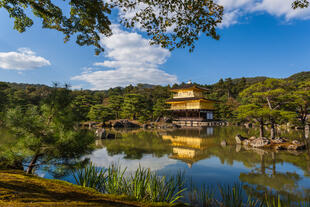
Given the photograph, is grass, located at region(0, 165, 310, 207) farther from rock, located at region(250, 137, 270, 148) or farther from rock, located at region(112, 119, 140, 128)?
rock, located at region(112, 119, 140, 128)

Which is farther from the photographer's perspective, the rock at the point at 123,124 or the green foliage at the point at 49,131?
the rock at the point at 123,124

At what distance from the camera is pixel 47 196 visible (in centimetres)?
218

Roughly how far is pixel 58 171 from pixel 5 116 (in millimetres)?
1633

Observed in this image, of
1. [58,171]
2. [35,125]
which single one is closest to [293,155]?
[58,171]

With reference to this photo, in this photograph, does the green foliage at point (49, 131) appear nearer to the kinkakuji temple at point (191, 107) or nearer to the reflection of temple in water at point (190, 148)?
the reflection of temple in water at point (190, 148)

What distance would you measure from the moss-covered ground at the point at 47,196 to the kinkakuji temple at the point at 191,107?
24172 millimetres

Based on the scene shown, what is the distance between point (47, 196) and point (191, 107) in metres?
25.7

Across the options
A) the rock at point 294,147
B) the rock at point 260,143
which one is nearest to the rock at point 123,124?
the rock at point 260,143

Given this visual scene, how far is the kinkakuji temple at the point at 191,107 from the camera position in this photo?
26109 millimetres

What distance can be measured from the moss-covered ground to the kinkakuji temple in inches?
952

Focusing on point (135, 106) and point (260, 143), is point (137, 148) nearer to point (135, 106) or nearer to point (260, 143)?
point (260, 143)

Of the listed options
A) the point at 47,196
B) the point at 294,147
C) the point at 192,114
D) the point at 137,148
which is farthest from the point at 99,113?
the point at 47,196

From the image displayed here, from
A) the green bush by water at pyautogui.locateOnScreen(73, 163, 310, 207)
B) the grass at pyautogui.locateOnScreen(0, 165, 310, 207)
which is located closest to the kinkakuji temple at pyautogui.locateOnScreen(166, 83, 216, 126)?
the green bush by water at pyautogui.locateOnScreen(73, 163, 310, 207)

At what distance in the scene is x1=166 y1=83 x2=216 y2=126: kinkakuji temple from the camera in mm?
26109
